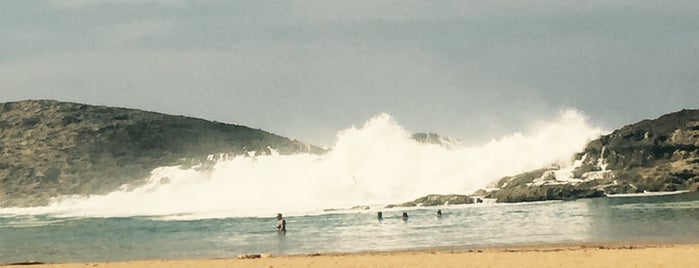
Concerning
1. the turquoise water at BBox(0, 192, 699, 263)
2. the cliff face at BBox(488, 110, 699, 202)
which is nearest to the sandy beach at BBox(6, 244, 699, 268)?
the turquoise water at BBox(0, 192, 699, 263)

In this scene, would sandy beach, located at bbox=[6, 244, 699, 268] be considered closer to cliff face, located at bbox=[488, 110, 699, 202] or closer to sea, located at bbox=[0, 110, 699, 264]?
sea, located at bbox=[0, 110, 699, 264]

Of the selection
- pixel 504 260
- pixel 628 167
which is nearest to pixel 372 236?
pixel 504 260

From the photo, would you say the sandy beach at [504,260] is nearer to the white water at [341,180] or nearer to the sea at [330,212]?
the sea at [330,212]

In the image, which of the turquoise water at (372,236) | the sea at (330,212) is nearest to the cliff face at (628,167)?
the sea at (330,212)

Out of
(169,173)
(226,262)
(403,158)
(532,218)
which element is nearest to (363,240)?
(226,262)

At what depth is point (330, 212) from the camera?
9938cm

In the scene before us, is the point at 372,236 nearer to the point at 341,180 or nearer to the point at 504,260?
the point at 504,260

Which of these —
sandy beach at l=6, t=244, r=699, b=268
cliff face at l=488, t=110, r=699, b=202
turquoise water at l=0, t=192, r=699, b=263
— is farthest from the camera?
cliff face at l=488, t=110, r=699, b=202

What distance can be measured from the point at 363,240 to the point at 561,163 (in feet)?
271

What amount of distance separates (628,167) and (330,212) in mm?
45647

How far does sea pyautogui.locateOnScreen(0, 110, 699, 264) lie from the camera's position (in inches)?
1928

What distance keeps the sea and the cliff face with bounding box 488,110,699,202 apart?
332 centimetres

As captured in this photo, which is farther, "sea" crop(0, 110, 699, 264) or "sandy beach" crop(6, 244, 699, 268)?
"sea" crop(0, 110, 699, 264)

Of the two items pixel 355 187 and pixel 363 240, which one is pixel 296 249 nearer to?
pixel 363 240
